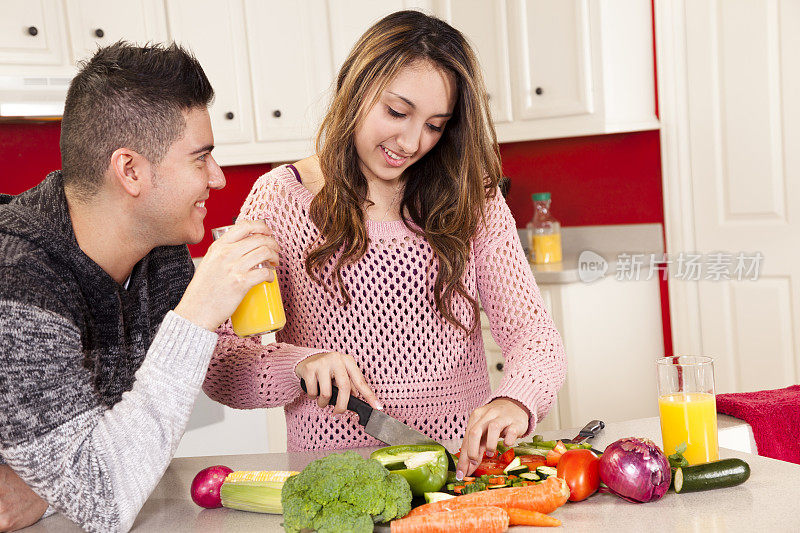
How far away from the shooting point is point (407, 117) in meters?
1.74

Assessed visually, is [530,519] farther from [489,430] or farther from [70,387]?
[70,387]

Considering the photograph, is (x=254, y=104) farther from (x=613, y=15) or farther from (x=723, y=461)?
(x=723, y=461)

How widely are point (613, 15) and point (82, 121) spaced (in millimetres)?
2798

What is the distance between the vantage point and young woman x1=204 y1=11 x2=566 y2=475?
1735 millimetres

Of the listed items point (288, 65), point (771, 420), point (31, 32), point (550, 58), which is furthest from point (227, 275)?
point (288, 65)

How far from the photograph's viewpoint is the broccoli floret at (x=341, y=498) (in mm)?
1176

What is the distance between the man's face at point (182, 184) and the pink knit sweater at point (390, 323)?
0.97ft

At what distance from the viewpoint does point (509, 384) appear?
1593 mm

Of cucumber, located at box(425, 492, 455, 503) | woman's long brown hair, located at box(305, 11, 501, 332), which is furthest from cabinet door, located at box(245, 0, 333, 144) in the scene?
cucumber, located at box(425, 492, 455, 503)

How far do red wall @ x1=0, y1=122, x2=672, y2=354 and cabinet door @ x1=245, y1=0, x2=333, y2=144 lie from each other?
1.68ft

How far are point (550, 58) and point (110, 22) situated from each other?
1981 millimetres

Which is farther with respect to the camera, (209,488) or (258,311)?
(258,311)

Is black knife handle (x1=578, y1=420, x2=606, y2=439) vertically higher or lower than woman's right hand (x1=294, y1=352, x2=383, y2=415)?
lower

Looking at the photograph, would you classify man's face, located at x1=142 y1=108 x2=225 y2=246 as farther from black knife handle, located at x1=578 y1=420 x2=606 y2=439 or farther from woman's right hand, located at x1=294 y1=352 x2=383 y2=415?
black knife handle, located at x1=578 y1=420 x2=606 y2=439
